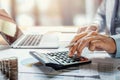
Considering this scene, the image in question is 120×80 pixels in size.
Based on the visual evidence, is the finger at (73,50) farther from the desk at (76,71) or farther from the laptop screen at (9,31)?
the laptop screen at (9,31)

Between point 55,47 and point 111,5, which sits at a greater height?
point 111,5

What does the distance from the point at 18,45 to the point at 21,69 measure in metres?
0.35

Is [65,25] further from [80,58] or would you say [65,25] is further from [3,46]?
[80,58]

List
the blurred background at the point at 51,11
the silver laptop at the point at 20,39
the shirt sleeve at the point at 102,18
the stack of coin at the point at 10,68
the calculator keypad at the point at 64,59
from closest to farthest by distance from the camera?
the stack of coin at the point at 10,68 < the calculator keypad at the point at 64,59 < the silver laptop at the point at 20,39 < the shirt sleeve at the point at 102,18 < the blurred background at the point at 51,11

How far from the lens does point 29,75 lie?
0.70 m

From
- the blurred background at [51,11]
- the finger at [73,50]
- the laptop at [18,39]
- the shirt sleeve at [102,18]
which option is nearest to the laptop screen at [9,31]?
the laptop at [18,39]

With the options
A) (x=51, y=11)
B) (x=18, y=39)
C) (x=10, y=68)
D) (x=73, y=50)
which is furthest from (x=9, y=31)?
(x=51, y=11)

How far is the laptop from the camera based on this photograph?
3.61 feet

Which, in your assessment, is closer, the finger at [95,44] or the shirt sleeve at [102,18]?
the finger at [95,44]

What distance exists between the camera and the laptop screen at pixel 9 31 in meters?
1.16

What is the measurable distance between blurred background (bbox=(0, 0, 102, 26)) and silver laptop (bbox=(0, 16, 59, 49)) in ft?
3.11

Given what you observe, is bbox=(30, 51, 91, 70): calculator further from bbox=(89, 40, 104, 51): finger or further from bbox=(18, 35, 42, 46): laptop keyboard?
bbox=(18, 35, 42, 46): laptop keyboard

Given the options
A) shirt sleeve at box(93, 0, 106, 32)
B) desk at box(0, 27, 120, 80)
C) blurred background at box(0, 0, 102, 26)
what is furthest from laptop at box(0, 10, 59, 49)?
blurred background at box(0, 0, 102, 26)

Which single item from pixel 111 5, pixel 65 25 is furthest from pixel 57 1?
pixel 111 5
